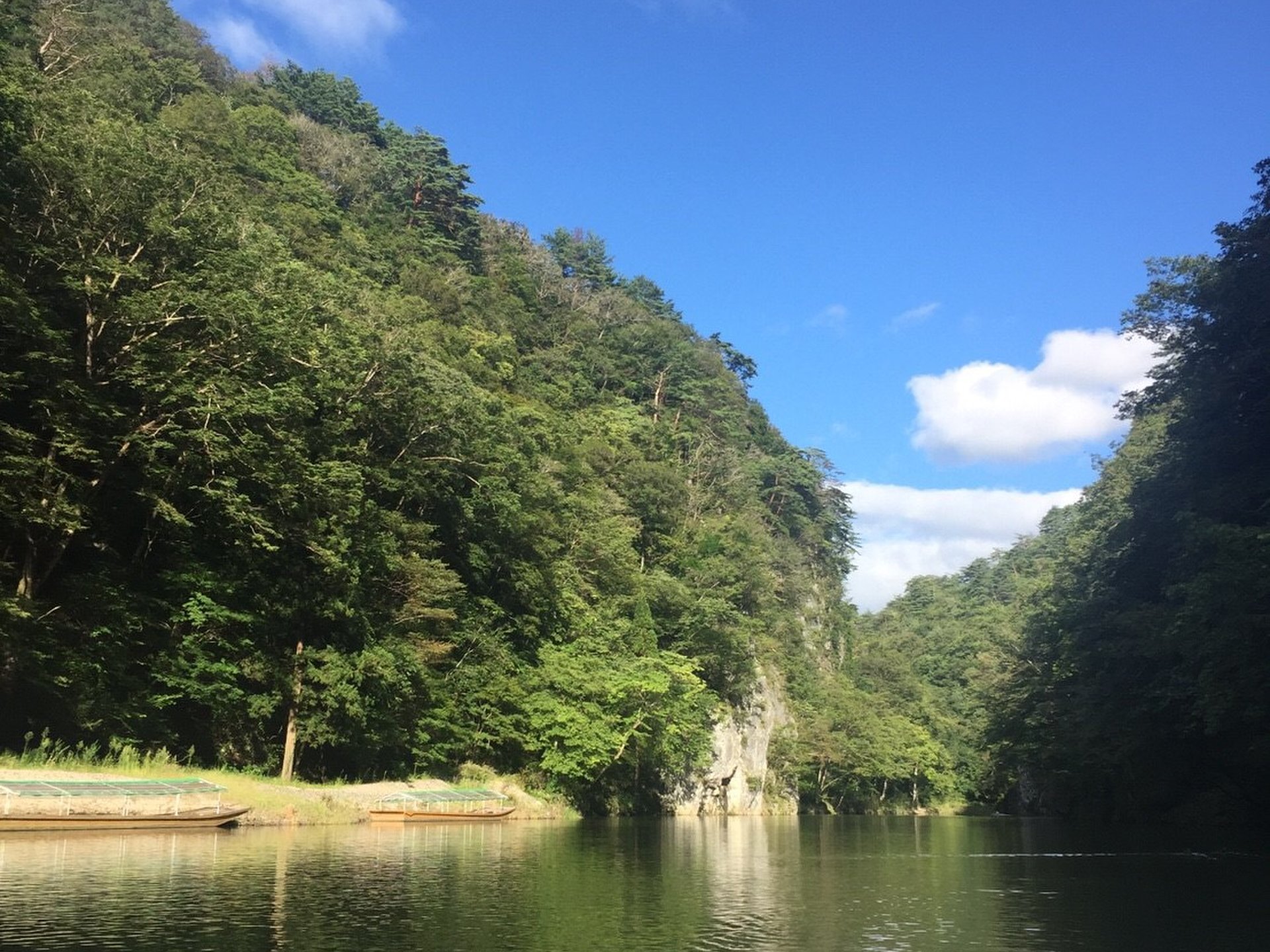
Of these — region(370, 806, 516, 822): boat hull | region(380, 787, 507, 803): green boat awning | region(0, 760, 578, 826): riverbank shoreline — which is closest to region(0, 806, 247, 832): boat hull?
region(0, 760, 578, 826): riverbank shoreline

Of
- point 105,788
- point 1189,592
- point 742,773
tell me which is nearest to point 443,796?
point 105,788

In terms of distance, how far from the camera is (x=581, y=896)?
1692 cm

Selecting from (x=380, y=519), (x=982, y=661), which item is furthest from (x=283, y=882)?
(x=982, y=661)

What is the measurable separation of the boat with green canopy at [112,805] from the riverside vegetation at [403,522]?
3.57m

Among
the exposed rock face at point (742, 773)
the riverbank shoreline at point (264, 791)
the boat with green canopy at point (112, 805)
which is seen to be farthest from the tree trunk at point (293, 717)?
the exposed rock face at point (742, 773)

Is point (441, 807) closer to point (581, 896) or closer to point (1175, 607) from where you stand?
point (581, 896)

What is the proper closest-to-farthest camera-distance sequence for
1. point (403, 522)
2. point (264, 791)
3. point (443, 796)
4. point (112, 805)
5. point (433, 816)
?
1. point (112, 805)
2. point (264, 791)
3. point (433, 816)
4. point (443, 796)
5. point (403, 522)

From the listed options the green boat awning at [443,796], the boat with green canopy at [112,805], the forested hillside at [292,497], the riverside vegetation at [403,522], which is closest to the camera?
the boat with green canopy at [112,805]

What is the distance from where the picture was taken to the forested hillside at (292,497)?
27.6 m

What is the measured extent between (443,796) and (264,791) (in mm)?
8492

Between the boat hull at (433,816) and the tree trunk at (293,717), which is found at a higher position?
the tree trunk at (293,717)

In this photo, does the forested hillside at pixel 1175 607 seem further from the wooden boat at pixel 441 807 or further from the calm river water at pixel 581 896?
the wooden boat at pixel 441 807

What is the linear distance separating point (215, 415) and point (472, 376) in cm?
3321

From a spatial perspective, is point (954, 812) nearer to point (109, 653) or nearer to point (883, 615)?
point (883, 615)
